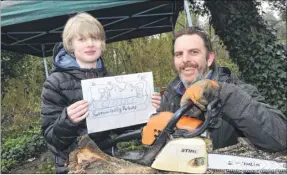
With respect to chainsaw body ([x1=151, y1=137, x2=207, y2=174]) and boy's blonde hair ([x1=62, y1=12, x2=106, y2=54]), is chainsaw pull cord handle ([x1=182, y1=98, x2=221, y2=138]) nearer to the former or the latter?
chainsaw body ([x1=151, y1=137, x2=207, y2=174])

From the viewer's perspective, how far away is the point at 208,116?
3.58 ft

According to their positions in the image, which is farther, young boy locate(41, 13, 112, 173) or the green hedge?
the green hedge

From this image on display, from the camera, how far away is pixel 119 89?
66.6 inches

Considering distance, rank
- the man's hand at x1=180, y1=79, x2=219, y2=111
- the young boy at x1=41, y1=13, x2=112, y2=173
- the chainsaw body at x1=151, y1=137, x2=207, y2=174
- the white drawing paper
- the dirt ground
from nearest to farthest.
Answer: the chainsaw body at x1=151, y1=137, x2=207, y2=174 < the man's hand at x1=180, y1=79, x2=219, y2=111 < the white drawing paper < the young boy at x1=41, y1=13, x2=112, y2=173 < the dirt ground

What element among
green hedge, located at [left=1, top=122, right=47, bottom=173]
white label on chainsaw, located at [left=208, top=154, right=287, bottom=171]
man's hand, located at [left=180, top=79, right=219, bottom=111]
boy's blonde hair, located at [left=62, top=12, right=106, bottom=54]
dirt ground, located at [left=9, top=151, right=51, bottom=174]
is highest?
boy's blonde hair, located at [left=62, top=12, right=106, bottom=54]

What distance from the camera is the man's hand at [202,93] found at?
44.3 inches

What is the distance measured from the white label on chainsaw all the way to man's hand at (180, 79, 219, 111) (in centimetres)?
16

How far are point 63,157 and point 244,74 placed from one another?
18.3 ft

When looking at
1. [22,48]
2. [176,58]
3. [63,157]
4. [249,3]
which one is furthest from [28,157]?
[176,58]

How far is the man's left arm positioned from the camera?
1.18 meters

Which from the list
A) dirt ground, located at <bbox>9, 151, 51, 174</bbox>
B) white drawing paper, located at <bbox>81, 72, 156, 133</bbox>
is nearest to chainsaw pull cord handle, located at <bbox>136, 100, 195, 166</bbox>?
white drawing paper, located at <bbox>81, 72, 156, 133</bbox>

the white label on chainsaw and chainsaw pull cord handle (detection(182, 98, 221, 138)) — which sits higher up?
chainsaw pull cord handle (detection(182, 98, 221, 138))

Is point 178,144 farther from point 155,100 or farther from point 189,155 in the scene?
point 155,100

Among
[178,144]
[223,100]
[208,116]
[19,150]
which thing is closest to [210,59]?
[223,100]
